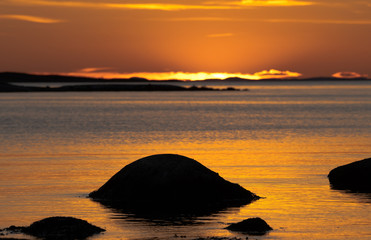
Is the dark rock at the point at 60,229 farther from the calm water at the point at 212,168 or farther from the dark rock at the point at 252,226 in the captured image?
the dark rock at the point at 252,226

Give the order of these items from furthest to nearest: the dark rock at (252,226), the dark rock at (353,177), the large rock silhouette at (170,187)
→ 1. the dark rock at (353,177)
2. the large rock silhouette at (170,187)
3. the dark rock at (252,226)

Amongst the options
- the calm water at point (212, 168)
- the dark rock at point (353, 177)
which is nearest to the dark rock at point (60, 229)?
the calm water at point (212, 168)

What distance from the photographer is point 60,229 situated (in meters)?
19.0

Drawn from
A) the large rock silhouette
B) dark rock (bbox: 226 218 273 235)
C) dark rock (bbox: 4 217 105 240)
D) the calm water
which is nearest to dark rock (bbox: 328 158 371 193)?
the calm water

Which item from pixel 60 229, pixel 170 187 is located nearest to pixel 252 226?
pixel 60 229

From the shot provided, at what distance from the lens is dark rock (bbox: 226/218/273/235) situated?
1945cm

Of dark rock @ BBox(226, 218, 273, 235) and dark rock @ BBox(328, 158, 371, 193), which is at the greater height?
dark rock @ BBox(328, 158, 371, 193)

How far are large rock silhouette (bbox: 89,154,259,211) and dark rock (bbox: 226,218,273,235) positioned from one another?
4558mm

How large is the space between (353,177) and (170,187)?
8.38 m

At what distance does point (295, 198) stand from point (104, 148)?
79.2 feet

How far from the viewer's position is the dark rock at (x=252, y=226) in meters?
19.5

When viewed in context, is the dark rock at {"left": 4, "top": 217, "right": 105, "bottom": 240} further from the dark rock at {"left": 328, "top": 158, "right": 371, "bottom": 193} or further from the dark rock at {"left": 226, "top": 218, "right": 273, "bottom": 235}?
the dark rock at {"left": 328, "top": 158, "right": 371, "bottom": 193}

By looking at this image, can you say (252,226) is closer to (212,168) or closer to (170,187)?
(170,187)

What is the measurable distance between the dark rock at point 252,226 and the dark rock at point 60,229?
363 cm
